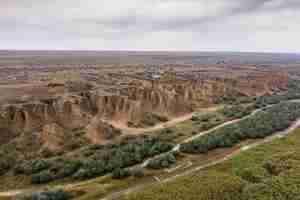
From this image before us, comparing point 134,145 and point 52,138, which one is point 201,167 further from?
point 52,138

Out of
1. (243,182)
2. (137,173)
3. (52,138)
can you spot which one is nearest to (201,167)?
(243,182)

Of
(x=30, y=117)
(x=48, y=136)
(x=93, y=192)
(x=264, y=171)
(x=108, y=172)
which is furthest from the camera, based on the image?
(x=30, y=117)

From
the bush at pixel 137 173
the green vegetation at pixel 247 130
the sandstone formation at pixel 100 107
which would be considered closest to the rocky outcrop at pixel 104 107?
the sandstone formation at pixel 100 107

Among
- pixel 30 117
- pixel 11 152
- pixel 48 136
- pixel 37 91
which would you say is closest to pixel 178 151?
pixel 48 136

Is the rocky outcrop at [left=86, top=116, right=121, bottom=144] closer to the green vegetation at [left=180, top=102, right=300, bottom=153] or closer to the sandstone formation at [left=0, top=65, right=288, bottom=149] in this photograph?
the sandstone formation at [left=0, top=65, right=288, bottom=149]

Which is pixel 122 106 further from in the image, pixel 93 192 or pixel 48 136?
pixel 93 192

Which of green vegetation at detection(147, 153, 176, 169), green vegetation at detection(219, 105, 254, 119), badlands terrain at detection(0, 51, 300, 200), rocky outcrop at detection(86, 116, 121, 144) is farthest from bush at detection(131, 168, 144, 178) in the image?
green vegetation at detection(219, 105, 254, 119)
